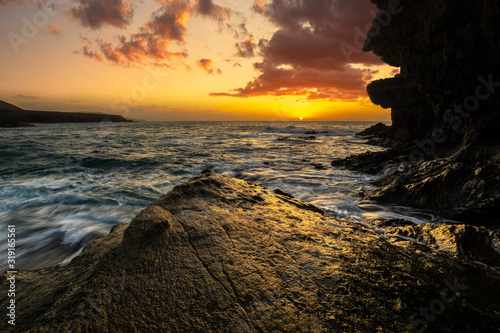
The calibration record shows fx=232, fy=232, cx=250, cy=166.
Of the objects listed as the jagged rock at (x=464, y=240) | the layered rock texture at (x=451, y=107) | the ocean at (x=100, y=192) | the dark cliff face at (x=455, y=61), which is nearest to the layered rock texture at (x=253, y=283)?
the jagged rock at (x=464, y=240)

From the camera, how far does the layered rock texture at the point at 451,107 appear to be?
5973 mm

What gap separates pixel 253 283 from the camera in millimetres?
2232

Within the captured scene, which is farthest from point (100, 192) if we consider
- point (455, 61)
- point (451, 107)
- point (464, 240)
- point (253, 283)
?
point (451, 107)

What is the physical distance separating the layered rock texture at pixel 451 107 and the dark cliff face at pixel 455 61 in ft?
0.09

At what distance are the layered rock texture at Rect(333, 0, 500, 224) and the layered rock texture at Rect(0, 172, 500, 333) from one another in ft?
9.85

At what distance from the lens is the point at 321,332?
179 cm

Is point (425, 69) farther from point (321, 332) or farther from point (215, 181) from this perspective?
point (321, 332)

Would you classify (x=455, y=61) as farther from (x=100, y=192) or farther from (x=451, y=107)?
(x=100, y=192)

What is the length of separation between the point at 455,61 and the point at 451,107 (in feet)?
7.45

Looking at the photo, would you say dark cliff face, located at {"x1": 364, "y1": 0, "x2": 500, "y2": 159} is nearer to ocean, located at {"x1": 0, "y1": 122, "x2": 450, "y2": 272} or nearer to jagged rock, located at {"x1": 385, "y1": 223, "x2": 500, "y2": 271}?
ocean, located at {"x1": 0, "y1": 122, "x2": 450, "y2": 272}

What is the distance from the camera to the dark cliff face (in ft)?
27.5

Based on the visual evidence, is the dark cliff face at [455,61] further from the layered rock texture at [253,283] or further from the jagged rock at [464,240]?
the layered rock texture at [253,283]

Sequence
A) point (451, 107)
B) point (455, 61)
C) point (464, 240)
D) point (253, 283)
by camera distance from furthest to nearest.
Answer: point (451, 107), point (455, 61), point (464, 240), point (253, 283)

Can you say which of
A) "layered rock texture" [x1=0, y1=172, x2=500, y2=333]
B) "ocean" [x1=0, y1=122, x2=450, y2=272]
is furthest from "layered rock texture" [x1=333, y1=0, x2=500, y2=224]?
"layered rock texture" [x1=0, y1=172, x2=500, y2=333]
